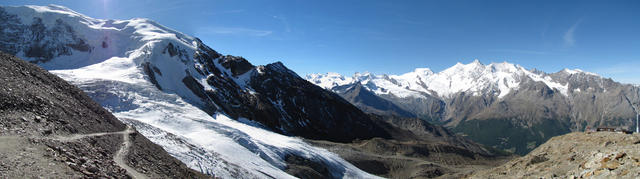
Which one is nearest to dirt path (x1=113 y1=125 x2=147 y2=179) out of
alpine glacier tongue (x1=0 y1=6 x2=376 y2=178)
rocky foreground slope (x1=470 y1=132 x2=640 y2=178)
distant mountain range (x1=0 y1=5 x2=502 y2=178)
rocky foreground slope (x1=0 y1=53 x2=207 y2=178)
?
rocky foreground slope (x1=0 y1=53 x2=207 y2=178)

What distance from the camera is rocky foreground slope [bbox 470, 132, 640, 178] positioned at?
17.1 metres

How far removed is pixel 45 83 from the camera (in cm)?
3303

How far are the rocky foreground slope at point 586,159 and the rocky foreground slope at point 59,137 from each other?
→ 90.1 feet

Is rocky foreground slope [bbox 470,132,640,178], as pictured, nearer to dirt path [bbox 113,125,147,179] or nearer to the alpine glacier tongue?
dirt path [bbox 113,125,147,179]

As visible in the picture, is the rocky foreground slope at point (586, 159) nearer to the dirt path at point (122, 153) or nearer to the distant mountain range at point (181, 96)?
the dirt path at point (122, 153)

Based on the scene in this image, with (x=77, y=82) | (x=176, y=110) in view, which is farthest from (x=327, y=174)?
(x=77, y=82)

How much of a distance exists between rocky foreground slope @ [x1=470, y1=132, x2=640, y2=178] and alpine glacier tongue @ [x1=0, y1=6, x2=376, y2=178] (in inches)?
1557

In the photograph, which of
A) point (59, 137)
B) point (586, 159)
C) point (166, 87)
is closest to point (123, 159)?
point (59, 137)

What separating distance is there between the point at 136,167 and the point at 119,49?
141517mm

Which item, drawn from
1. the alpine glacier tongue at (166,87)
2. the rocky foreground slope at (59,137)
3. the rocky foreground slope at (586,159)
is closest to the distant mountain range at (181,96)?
the alpine glacier tongue at (166,87)

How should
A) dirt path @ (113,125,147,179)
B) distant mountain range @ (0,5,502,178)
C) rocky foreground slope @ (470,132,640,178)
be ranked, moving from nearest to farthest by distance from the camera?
rocky foreground slope @ (470,132,640,178) → dirt path @ (113,125,147,179) → distant mountain range @ (0,5,502,178)

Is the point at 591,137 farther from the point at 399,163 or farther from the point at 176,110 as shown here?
the point at 399,163

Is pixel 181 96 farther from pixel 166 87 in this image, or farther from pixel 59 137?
pixel 59 137

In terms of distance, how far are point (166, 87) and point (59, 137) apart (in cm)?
10311
